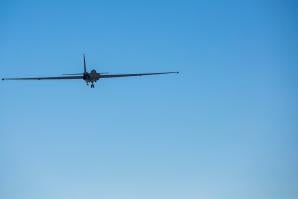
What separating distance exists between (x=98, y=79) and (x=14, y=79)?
13.0 meters

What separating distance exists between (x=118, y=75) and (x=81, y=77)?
8.46 metres

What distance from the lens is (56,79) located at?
98688mm

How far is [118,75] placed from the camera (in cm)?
10056

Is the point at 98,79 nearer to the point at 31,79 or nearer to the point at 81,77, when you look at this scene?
the point at 81,77

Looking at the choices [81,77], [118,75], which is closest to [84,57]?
[81,77]

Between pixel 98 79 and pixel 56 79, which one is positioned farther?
pixel 56 79

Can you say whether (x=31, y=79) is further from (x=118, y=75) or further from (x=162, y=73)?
(x=162, y=73)

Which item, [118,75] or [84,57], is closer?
[84,57]

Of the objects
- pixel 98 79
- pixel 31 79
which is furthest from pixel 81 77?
→ pixel 31 79

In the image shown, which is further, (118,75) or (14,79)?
(118,75)

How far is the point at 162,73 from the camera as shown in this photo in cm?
9331

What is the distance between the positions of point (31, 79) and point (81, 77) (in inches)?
365

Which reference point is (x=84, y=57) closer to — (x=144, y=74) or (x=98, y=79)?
(x=98, y=79)

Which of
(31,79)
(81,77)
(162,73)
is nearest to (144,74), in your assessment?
(162,73)
